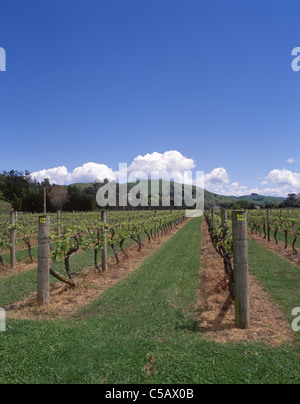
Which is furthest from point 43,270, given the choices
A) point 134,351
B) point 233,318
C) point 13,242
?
point 13,242

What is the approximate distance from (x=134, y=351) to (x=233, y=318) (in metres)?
2.03

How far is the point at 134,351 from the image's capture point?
10.4 ft

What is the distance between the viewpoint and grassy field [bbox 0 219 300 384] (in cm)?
271

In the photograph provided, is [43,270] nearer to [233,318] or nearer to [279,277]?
[233,318]

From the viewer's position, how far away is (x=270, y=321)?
13.5 feet

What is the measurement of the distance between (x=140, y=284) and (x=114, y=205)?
5647cm

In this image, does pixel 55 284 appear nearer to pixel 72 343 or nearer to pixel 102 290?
pixel 102 290

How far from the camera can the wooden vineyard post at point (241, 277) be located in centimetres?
384

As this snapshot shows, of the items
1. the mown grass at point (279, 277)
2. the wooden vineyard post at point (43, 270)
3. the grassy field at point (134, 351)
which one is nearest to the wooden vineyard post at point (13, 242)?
the wooden vineyard post at point (43, 270)

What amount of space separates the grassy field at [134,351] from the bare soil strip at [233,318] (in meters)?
0.19

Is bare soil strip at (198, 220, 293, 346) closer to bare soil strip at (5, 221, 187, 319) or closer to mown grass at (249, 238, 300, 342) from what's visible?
mown grass at (249, 238, 300, 342)

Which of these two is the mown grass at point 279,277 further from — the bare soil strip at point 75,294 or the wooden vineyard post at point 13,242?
the wooden vineyard post at point 13,242
